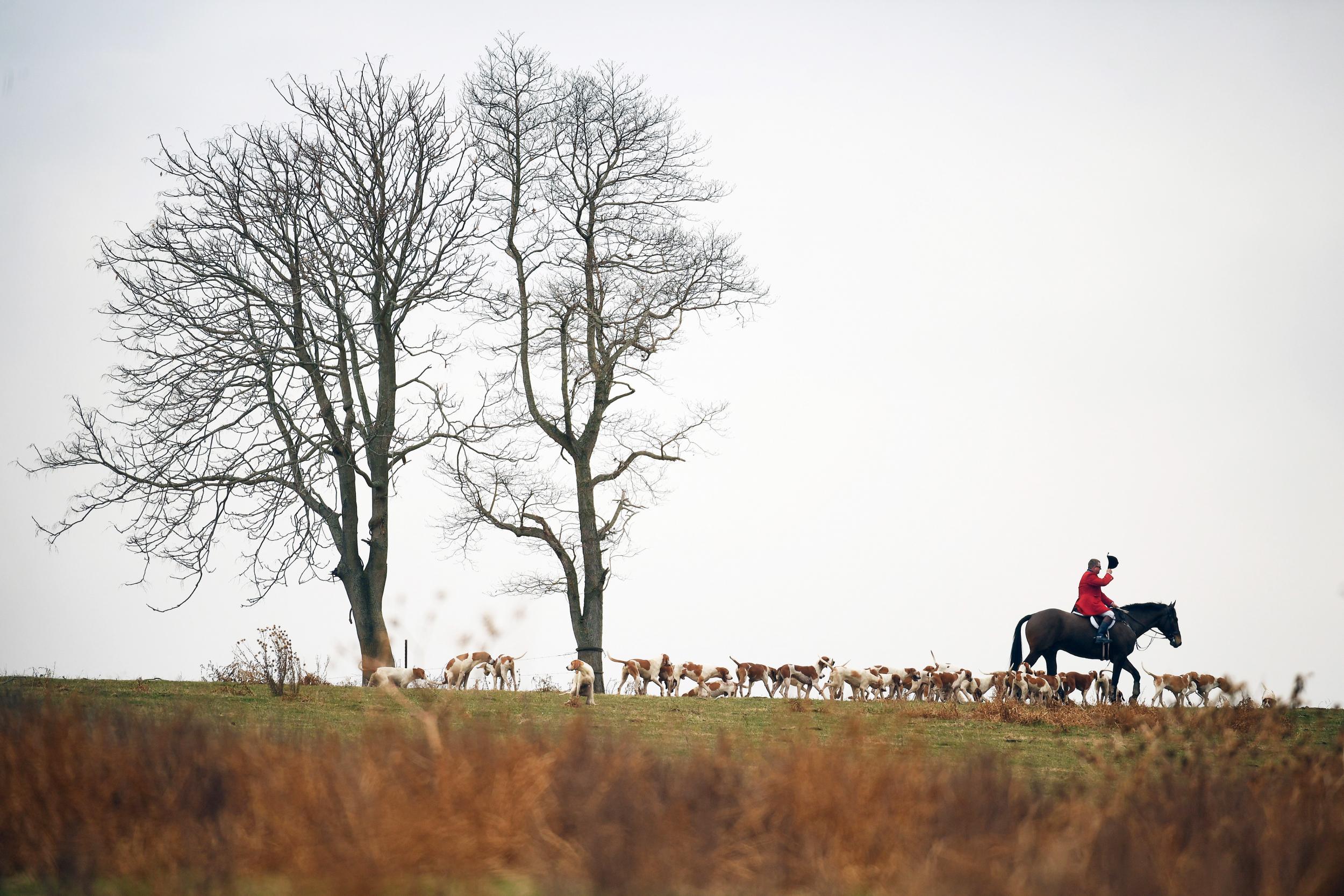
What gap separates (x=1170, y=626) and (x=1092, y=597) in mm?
1925

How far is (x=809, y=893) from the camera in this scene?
621cm

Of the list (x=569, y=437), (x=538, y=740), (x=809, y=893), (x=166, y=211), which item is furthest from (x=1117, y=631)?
(x=166, y=211)

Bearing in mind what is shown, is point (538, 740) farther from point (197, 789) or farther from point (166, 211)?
point (166, 211)

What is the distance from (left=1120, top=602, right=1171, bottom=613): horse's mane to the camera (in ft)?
70.9

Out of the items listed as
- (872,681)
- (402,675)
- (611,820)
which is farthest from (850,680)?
(611,820)

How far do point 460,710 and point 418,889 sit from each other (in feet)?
21.2

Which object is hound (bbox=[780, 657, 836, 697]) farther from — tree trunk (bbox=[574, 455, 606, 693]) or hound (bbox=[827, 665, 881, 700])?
tree trunk (bbox=[574, 455, 606, 693])

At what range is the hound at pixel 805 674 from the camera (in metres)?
21.8

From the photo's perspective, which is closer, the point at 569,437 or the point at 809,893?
the point at 809,893

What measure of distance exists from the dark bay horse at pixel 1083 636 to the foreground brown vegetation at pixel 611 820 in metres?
12.1

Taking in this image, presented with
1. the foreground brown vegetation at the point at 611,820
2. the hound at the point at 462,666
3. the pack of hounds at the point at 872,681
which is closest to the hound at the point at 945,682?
the pack of hounds at the point at 872,681

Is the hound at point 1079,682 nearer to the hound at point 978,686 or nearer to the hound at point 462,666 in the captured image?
the hound at point 978,686

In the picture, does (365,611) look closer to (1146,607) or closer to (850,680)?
(850,680)

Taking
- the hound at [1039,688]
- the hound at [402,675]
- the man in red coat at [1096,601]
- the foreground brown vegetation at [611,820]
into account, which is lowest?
the foreground brown vegetation at [611,820]
